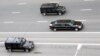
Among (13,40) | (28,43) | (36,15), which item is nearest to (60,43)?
(28,43)

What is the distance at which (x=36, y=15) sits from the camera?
53062 mm

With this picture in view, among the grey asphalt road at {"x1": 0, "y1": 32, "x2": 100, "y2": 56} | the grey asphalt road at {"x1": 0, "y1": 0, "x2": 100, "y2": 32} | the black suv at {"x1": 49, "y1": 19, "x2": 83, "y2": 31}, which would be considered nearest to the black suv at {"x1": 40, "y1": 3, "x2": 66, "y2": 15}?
the grey asphalt road at {"x1": 0, "y1": 0, "x2": 100, "y2": 32}

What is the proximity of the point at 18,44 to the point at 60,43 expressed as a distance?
18.0 feet

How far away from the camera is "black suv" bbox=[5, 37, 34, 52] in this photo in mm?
43938

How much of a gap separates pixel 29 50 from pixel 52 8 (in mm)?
10421

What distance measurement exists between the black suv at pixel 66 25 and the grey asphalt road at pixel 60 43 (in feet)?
3.05

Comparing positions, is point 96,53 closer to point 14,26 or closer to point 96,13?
point 96,13

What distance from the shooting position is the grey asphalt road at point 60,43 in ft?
141

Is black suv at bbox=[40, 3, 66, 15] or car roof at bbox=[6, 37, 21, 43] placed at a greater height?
black suv at bbox=[40, 3, 66, 15]

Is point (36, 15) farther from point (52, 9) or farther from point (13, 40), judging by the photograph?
point (13, 40)

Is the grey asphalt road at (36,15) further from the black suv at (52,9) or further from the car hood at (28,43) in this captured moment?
the car hood at (28,43)

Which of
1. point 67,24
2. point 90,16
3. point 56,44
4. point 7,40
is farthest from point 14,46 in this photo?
point 90,16

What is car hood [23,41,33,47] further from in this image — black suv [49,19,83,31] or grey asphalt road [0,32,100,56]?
black suv [49,19,83,31]

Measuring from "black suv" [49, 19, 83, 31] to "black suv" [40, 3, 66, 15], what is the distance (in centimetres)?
345
